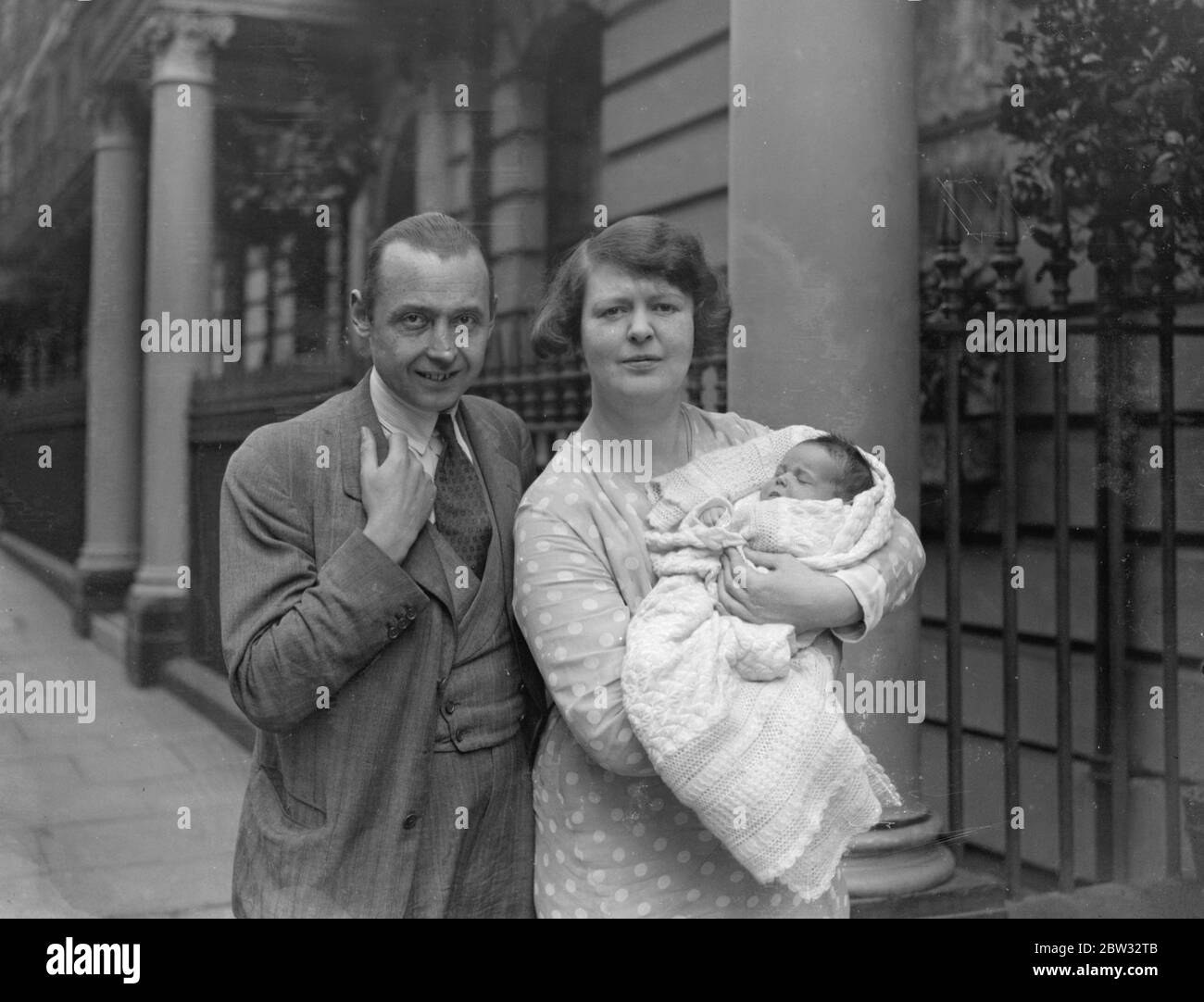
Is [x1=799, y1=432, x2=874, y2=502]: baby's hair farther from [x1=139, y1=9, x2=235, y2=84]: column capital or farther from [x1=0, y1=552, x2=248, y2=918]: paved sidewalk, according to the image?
[x1=139, y1=9, x2=235, y2=84]: column capital

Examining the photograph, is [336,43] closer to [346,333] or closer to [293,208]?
[293,208]

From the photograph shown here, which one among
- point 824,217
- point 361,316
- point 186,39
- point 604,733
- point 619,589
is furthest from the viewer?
point 824,217

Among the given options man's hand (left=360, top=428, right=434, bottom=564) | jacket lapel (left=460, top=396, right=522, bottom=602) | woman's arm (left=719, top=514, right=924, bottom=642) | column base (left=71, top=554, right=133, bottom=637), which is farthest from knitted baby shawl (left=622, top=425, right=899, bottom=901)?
column base (left=71, top=554, right=133, bottom=637)

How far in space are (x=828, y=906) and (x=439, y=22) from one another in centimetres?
231

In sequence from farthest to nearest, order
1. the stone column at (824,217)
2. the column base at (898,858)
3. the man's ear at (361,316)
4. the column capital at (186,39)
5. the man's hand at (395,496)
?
the column base at (898,858), the stone column at (824,217), the column capital at (186,39), the man's ear at (361,316), the man's hand at (395,496)

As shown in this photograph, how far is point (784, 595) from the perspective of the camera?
6.91 ft

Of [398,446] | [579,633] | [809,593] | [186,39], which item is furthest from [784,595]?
[186,39]

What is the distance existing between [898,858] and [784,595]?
165 centimetres

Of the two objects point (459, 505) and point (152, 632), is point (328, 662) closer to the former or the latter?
point (459, 505)

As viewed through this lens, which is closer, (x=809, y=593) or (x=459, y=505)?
(x=809, y=593)

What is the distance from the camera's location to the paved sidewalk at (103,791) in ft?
10.3

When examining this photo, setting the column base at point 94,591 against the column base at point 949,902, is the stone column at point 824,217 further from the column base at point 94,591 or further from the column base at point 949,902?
the column base at point 94,591

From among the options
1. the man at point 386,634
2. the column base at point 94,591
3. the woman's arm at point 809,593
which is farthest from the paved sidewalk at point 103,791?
the woman's arm at point 809,593

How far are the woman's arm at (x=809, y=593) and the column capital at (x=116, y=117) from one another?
202 centimetres
